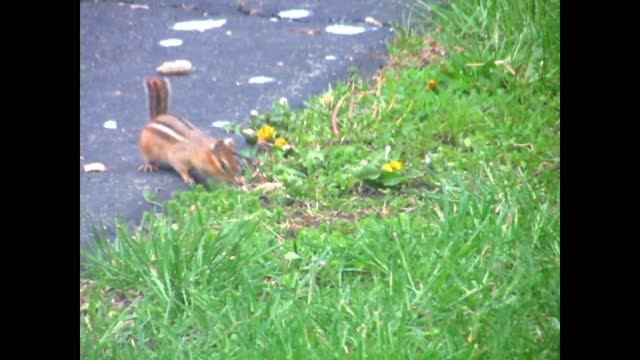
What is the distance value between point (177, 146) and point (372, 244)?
44.8 inches

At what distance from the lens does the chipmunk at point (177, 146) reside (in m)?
4.31

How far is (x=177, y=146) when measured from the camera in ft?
14.5

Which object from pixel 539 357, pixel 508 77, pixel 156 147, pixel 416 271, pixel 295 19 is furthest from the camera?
pixel 295 19

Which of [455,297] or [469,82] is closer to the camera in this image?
[455,297]

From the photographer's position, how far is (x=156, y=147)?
14.7 ft

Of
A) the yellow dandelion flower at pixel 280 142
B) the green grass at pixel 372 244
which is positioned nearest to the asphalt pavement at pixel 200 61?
the yellow dandelion flower at pixel 280 142

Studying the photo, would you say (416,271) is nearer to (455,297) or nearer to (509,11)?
(455,297)

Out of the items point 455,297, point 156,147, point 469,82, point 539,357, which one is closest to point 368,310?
point 455,297

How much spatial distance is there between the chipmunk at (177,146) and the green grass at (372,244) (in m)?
0.13

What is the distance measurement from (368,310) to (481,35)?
7.99 ft

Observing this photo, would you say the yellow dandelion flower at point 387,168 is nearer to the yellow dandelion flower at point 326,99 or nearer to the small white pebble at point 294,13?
the yellow dandelion flower at point 326,99

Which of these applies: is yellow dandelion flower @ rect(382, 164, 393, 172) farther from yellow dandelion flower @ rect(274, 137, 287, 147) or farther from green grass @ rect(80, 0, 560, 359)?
yellow dandelion flower @ rect(274, 137, 287, 147)

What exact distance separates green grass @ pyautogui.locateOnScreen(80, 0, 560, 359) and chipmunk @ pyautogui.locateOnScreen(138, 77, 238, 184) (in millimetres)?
130

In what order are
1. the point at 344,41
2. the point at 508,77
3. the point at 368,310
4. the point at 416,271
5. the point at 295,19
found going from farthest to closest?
the point at 295,19, the point at 344,41, the point at 508,77, the point at 416,271, the point at 368,310
